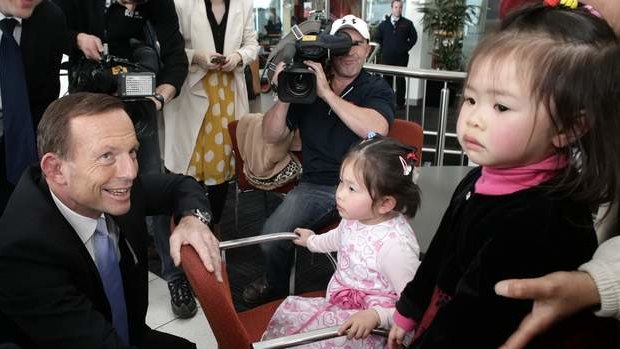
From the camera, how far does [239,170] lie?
105 inches

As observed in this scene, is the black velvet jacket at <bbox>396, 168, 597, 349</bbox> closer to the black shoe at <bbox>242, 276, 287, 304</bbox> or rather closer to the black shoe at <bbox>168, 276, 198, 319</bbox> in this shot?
the black shoe at <bbox>242, 276, 287, 304</bbox>

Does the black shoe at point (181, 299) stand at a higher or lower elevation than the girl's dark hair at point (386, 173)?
lower

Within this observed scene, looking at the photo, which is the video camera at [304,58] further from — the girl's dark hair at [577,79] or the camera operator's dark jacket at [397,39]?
the camera operator's dark jacket at [397,39]

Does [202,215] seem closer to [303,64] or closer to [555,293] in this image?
[303,64]

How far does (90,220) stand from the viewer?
125 cm

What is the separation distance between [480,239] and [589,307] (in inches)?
7.3

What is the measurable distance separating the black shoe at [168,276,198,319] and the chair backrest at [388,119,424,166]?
1.17 meters

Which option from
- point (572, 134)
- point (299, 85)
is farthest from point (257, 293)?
point (572, 134)

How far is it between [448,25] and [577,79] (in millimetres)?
7297

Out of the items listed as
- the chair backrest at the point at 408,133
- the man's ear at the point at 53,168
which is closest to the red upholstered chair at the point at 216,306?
the man's ear at the point at 53,168

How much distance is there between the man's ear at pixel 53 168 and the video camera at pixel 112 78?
0.73m

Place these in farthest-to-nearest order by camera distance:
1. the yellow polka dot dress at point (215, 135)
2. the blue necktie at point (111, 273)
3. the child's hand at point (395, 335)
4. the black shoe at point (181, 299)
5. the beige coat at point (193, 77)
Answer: the yellow polka dot dress at point (215, 135), the beige coat at point (193, 77), the black shoe at point (181, 299), the blue necktie at point (111, 273), the child's hand at point (395, 335)

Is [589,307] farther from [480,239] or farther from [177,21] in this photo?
[177,21]

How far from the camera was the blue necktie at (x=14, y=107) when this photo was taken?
5.99 ft
